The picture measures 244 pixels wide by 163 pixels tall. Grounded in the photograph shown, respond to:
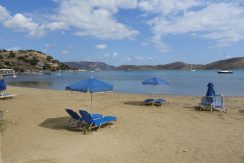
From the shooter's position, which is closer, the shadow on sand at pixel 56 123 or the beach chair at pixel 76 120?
the beach chair at pixel 76 120

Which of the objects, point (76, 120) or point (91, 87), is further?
point (76, 120)

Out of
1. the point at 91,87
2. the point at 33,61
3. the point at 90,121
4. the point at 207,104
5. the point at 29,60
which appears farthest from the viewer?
the point at 33,61

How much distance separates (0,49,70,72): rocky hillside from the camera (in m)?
140

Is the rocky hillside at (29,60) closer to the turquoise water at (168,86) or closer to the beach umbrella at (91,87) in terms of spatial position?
the turquoise water at (168,86)

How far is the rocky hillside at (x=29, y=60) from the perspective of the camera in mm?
140250

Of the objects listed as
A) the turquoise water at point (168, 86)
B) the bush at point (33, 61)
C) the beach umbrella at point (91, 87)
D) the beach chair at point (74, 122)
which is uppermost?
the bush at point (33, 61)

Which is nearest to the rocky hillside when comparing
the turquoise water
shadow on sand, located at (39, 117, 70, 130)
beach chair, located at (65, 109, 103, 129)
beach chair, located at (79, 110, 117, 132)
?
the turquoise water

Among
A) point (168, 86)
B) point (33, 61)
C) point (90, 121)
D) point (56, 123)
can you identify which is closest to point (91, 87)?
point (90, 121)

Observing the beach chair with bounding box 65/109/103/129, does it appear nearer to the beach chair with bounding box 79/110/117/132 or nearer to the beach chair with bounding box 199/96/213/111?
the beach chair with bounding box 79/110/117/132

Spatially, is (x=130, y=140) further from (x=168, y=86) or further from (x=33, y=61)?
(x=33, y=61)

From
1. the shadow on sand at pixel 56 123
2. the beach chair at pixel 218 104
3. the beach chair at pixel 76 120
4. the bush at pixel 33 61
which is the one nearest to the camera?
the beach chair at pixel 76 120

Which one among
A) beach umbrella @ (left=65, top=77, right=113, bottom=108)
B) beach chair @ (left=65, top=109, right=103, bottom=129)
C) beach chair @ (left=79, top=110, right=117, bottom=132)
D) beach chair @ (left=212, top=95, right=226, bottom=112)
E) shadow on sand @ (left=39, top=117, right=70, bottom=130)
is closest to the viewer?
beach chair @ (left=79, top=110, right=117, bottom=132)

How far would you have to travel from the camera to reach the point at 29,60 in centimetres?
15175

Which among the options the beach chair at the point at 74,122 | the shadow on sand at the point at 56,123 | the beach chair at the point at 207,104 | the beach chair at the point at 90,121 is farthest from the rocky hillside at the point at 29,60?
the beach chair at the point at 90,121
